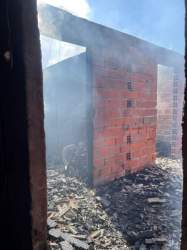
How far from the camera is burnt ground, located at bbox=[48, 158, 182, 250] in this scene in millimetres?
3891

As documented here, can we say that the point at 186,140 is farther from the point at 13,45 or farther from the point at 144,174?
the point at 144,174

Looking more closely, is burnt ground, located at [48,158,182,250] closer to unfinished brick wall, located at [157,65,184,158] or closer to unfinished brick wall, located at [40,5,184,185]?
unfinished brick wall, located at [40,5,184,185]

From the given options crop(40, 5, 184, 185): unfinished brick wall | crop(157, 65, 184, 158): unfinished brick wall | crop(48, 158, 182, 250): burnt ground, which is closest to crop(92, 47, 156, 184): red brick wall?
crop(40, 5, 184, 185): unfinished brick wall

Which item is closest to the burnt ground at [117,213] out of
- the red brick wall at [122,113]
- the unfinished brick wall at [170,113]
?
the red brick wall at [122,113]

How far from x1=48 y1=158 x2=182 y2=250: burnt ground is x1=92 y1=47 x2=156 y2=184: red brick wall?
1.70ft

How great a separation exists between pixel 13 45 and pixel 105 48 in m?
4.91

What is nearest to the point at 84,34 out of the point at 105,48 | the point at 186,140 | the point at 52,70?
the point at 105,48

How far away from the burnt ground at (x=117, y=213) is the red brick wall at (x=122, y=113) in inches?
20.4

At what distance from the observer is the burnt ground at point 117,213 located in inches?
153

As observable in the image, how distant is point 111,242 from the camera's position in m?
3.92

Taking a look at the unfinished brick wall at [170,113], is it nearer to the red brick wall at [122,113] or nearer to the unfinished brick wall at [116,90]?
the unfinished brick wall at [116,90]

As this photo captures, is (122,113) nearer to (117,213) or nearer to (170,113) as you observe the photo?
(117,213)

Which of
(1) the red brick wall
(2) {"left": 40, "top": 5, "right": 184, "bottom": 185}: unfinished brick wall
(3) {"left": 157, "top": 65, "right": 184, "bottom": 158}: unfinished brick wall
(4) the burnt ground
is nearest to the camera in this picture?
(4) the burnt ground

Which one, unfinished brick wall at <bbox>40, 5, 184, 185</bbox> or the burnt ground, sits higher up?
unfinished brick wall at <bbox>40, 5, 184, 185</bbox>
